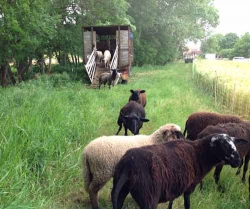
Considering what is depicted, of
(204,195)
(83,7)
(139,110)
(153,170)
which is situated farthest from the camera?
(83,7)

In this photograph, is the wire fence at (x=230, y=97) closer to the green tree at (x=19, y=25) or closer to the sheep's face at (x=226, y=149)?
the sheep's face at (x=226, y=149)

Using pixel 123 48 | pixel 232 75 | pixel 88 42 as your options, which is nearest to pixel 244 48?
pixel 123 48

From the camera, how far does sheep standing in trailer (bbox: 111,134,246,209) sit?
2855 mm

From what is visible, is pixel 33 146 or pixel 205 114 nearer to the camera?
pixel 33 146

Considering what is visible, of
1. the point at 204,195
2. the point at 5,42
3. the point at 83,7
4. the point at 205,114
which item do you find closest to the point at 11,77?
the point at 5,42

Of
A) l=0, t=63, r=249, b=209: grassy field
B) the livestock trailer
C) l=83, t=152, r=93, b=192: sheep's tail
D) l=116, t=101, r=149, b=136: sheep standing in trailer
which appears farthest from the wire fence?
the livestock trailer

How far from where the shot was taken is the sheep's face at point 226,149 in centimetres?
347

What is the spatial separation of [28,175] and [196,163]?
7.13 ft

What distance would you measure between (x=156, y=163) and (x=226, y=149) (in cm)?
111

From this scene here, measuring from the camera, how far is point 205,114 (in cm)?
578

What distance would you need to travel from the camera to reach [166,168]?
10.1ft

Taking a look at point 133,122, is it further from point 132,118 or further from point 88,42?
point 88,42

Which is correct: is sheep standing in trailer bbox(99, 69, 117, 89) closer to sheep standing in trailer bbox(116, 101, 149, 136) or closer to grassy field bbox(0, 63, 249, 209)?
sheep standing in trailer bbox(116, 101, 149, 136)

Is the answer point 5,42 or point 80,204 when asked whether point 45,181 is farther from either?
point 5,42
